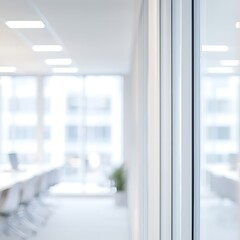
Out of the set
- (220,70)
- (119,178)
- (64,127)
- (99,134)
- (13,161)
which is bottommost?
(119,178)

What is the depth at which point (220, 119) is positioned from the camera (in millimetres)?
1058

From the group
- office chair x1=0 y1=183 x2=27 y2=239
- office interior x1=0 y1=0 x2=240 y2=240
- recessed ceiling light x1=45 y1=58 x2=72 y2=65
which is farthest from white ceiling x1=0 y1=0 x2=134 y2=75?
office chair x1=0 y1=183 x2=27 y2=239

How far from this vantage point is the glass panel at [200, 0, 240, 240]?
2.94 ft

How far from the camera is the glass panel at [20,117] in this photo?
9766 millimetres

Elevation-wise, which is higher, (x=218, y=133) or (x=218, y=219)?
(x=218, y=133)

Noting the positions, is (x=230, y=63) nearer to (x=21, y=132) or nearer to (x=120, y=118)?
(x=120, y=118)

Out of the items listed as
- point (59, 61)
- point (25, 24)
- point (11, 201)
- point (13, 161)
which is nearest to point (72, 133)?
point (13, 161)

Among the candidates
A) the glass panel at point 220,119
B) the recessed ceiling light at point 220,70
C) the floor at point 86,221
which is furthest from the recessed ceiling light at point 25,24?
the recessed ceiling light at point 220,70

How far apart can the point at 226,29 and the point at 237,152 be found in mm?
305

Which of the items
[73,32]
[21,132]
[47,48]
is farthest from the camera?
[21,132]

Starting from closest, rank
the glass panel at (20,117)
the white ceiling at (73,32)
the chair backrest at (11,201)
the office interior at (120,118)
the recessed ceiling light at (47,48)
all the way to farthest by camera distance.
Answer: the office interior at (120,118)
the white ceiling at (73,32)
the chair backrest at (11,201)
the recessed ceiling light at (47,48)
the glass panel at (20,117)

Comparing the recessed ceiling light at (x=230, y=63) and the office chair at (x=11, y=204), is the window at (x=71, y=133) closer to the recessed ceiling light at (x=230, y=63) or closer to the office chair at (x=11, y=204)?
the office chair at (x=11, y=204)

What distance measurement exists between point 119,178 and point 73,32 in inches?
163

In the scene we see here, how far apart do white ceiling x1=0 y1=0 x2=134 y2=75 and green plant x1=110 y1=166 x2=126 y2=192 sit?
218 centimetres
